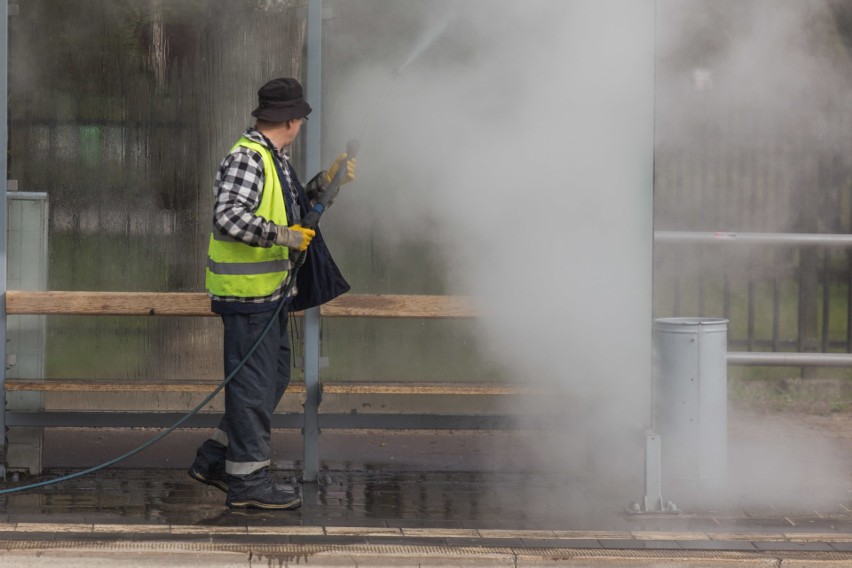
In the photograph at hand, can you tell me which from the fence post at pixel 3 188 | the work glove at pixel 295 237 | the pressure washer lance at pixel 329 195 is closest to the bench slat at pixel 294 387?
the fence post at pixel 3 188

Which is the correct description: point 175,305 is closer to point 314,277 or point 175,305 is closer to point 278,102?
point 314,277

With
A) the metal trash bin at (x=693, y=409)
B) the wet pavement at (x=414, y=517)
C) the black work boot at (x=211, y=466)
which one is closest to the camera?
the wet pavement at (x=414, y=517)

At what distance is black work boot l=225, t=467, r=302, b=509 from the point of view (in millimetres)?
5230

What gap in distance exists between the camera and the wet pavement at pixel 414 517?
458 cm

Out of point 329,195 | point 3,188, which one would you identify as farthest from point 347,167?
point 3,188

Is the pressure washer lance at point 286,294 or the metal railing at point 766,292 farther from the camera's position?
the metal railing at point 766,292

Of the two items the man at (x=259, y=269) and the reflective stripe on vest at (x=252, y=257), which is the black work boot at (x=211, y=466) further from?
the reflective stripe on vest at (x=252, y=257)

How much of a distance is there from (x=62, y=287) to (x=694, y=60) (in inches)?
144

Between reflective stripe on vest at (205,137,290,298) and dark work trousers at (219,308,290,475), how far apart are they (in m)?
0.11

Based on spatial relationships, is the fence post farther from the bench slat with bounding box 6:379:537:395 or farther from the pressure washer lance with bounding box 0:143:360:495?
the pressure washer lance with bounding box 0:143:360:495

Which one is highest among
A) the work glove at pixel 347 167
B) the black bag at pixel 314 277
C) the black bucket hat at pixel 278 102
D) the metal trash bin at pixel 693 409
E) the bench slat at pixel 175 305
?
the black bucket hat at pixel 278 102

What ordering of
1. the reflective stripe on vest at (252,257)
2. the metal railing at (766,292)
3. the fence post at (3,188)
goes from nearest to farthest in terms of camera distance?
1. the reflective stripe on vest at (252,257)
2. the fence post at (3,188)
3. the metal railing at (766,292)

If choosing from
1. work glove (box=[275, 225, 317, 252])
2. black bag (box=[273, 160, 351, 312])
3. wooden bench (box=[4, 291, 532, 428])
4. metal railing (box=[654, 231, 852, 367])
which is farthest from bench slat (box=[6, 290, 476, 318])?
metal railing (box=[654, 231, 852, 367])

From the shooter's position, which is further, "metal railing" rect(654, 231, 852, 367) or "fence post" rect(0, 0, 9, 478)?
"metal railing" rect(654, 231, 852, 367)
